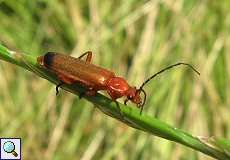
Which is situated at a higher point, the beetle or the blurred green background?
the blurred green background

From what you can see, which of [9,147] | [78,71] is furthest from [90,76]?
[9,147]

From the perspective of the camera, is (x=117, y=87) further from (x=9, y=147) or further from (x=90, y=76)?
(x=9, y=147)

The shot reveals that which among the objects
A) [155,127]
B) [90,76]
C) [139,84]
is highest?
[139,84]

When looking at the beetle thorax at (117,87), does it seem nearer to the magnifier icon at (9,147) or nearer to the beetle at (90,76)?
the beetle at (90,76)

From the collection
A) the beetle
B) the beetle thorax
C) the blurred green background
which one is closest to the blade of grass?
the beetle

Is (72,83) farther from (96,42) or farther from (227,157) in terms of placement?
(96,42)

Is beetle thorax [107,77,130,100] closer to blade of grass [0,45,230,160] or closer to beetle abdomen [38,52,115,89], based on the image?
beetle abdomen [38,52,115,89]

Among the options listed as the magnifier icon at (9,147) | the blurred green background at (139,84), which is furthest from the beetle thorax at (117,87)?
the blurred green background at (139,84)

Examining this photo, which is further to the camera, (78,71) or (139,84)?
(139,84)
